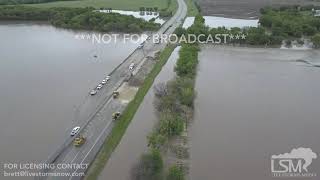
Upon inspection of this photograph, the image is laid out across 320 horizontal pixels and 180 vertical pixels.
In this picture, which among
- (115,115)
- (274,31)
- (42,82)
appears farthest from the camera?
(274,31)

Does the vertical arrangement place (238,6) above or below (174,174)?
above

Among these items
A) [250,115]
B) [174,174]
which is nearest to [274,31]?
[250,115]

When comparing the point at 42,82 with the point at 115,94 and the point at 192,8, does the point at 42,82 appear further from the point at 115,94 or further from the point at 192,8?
the point at 192,8

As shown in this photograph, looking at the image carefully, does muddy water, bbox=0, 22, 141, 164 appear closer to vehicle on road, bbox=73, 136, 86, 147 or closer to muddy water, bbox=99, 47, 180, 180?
vehicle on road, bbox=73, 136, 86, 147

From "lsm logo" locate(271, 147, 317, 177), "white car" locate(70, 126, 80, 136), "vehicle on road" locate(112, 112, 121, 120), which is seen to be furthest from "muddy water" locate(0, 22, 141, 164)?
"lsm logo" locate(271, 147, 317, 177)

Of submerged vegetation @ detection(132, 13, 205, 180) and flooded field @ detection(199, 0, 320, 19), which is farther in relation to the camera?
flooded field @ detection(199, 0, 320, 19)

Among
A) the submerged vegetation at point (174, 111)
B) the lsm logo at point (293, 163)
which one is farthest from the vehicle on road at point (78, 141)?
the lsm logo at point (293, 163)

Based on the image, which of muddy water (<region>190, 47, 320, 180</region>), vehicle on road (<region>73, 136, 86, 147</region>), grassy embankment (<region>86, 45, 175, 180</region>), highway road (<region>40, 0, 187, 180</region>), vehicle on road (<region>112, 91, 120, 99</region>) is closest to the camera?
grassy embankment (<region>86, 45, 175, 180</region>)
